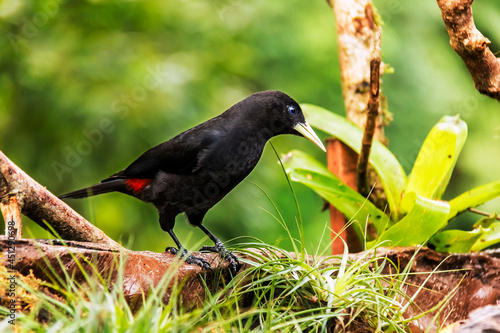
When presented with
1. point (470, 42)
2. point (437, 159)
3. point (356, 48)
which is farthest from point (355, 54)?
point (470, 42)

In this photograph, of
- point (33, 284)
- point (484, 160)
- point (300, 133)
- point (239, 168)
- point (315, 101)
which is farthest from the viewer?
point (315, 101)

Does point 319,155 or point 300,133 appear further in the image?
point 319,155

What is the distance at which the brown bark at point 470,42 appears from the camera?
8.31ft

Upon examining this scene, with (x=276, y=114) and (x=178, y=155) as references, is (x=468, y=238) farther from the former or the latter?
(x=178, y=155)

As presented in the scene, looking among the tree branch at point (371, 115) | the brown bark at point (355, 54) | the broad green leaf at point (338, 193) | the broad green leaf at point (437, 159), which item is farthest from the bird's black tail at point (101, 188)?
the broad green leaf at point (437, 159)

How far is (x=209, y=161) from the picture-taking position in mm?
2736

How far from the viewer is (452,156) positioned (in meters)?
3.46

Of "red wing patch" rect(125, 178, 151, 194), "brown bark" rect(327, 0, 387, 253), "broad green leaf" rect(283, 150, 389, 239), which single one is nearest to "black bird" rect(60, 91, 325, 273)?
"red wing patch" rect(125, 178, 151, 194)

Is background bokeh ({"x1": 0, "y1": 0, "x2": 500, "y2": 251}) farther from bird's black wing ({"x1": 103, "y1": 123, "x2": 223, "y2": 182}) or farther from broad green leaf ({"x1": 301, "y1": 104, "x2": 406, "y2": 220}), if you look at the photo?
broad green leaf ({"x1": 301, "y1": 104, "x2": 406, "y2": 220})

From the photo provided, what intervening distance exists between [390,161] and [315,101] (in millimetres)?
1429

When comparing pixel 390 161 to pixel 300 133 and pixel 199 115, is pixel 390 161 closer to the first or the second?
pixel 300 133

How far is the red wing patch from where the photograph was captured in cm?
300

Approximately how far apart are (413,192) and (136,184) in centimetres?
164

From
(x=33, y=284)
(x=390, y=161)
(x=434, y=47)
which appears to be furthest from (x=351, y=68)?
(x=33, y=284)
